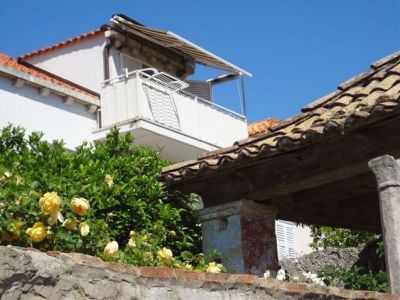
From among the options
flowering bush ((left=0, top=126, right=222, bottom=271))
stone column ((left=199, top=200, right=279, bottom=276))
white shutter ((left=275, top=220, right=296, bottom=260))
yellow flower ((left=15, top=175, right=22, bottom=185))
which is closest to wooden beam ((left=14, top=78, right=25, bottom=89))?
flowering bush ((left=0, top=126, right=222, bottom=271))

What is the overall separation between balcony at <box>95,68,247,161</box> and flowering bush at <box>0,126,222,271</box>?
5.95m

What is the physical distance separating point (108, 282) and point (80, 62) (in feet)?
42.3

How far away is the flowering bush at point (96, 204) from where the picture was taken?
15.4ft

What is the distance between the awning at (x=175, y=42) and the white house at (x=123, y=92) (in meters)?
0.02

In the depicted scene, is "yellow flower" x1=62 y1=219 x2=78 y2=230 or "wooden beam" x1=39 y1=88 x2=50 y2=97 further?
"wooden beam" x1=39 y1=88 x2=50 y2=97

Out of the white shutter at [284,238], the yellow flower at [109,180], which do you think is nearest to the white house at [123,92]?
the white shutter at [284,238]

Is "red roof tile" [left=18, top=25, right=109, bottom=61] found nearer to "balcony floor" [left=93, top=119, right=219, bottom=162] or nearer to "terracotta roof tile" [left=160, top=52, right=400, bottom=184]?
"balcony floor" [left=93, top=119, right=219, bottom=162]

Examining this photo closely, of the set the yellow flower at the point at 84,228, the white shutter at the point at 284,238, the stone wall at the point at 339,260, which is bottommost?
the yellow flower at the point at 84,228

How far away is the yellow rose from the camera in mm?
4648

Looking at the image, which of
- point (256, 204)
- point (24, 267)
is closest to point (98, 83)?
point (256, 204)

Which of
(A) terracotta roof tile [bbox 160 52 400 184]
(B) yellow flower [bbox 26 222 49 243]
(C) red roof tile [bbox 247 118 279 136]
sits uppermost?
(C) red roof tile [bbox 247 118 279 136]

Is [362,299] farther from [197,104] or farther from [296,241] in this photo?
[296,241]

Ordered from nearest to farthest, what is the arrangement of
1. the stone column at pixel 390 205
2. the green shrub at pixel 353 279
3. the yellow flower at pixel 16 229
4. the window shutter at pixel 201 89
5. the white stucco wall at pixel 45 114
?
the yellow flower at pixel 16 229 → the stone column at pixel 390 205 → the green shrub at pixel 353 279 → the white stucco wall at pixel 45 114 → the window shutter at pixel 201 89

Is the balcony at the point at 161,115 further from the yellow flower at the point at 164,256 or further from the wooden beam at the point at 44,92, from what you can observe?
the yellow flower at the point at 164,256
